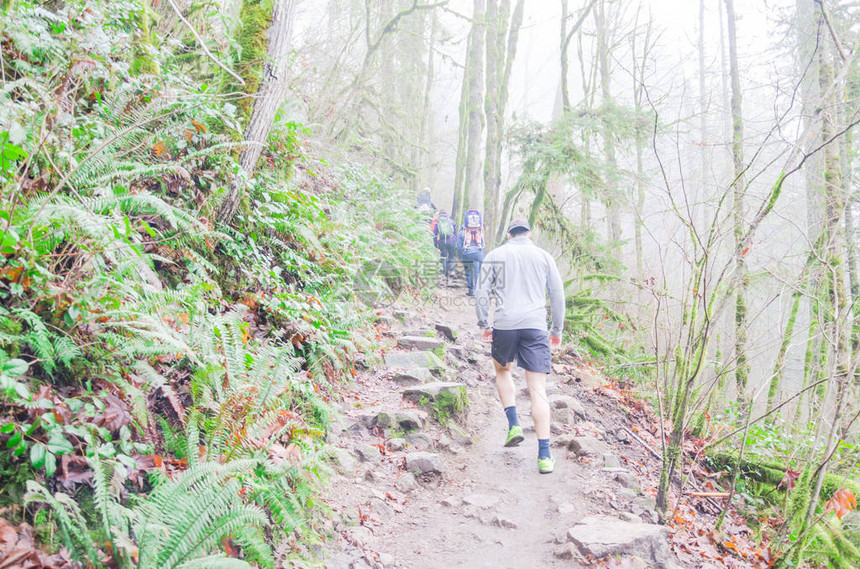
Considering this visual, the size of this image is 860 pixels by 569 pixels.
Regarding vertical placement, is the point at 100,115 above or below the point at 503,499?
above

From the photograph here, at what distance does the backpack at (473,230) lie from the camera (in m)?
12.0

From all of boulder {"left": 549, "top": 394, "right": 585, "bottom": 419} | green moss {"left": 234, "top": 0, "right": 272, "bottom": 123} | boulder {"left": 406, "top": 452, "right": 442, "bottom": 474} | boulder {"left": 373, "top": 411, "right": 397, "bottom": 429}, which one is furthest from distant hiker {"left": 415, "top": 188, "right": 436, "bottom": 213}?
boulder {"left": 406, "top": 452, "right": 442, "bottom": 474}

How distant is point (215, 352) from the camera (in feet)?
11.5

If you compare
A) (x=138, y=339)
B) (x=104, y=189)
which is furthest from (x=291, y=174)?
(x=138, y=339)

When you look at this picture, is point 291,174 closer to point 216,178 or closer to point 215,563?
point 216,178

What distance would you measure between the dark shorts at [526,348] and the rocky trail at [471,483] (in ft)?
3.32

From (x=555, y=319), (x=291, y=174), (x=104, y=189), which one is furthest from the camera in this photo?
(x=291, y=174)

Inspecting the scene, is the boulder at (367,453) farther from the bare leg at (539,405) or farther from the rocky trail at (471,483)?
the bare leg at (539,405)

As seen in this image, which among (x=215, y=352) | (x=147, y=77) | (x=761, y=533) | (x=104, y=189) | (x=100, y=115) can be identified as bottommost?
(x=761, y=533)

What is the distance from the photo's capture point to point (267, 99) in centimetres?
531

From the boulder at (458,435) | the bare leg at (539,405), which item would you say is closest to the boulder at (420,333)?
the boulder at (458,435)

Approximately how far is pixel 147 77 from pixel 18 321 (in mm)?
2842

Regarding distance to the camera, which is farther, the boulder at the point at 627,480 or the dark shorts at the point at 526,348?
the dark shorts at the point at 526,348

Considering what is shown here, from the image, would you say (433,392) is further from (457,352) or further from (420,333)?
(457,352)
